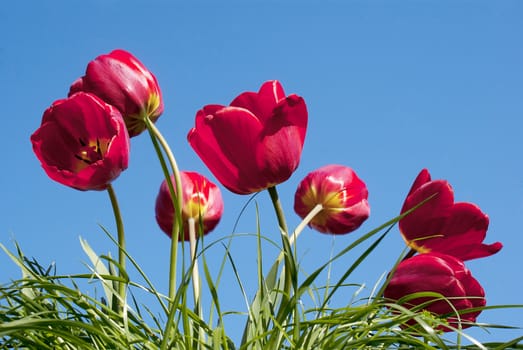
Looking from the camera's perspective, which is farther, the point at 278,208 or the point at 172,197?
the point at 278,208

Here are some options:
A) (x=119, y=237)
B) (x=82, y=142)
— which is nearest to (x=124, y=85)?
(x=82, y=142)

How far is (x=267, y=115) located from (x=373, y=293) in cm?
24

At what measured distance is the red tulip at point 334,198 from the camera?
42.5 inches

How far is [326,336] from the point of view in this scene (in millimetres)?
780

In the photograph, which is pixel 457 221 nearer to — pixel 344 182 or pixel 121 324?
pixel 344 182

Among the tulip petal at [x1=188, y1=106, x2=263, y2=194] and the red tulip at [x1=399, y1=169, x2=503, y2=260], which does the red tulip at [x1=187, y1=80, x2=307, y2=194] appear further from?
the red tulip at [x1=399, y1=169, x2=503, y2=260]

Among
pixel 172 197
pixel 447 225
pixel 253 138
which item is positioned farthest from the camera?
pixel 447 225

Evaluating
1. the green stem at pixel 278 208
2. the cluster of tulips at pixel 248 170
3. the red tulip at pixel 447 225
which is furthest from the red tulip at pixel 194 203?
the red tulip at pixel 447 225

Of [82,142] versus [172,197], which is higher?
[82,142]

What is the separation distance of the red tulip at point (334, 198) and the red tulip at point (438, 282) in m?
0.13

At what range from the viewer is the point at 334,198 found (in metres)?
1.08

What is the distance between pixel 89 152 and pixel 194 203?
0.14 metres

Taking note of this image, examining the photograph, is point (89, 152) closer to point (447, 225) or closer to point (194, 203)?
point (194, 203)

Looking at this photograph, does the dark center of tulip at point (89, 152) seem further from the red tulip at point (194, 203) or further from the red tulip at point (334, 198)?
the red tulip at point (334, 198)
